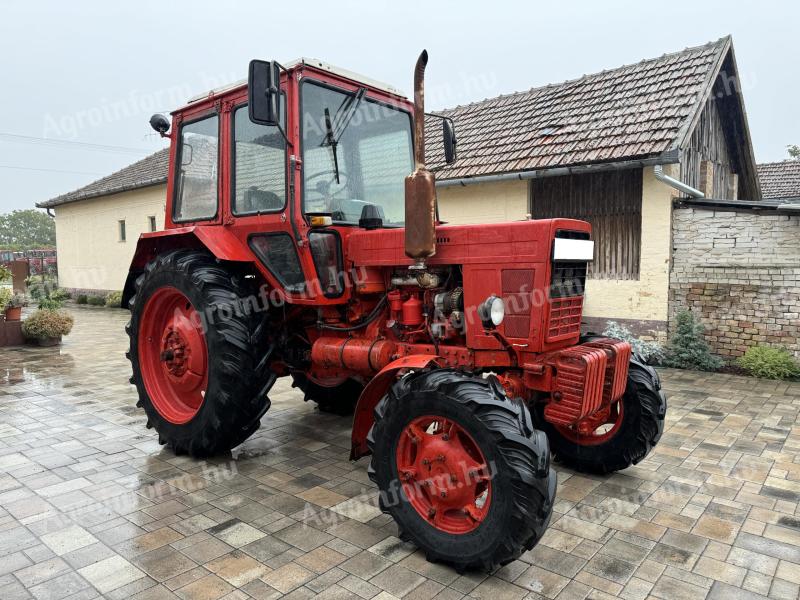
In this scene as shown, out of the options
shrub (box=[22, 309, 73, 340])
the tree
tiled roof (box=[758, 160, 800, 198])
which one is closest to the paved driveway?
shrub (box=[22, 309, 73, 340])

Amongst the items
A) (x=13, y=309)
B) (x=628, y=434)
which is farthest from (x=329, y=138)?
(x=13, y=309)

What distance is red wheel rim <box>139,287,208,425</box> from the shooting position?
3914 millimetres

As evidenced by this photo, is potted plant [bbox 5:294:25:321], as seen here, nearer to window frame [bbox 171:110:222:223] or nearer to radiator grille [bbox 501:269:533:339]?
window frame [bbox 171:110:222:223]

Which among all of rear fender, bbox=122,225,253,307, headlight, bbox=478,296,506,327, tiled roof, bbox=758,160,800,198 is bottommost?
headlight, bbox=478,296,506,327

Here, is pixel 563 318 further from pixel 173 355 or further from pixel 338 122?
pixel 173 355

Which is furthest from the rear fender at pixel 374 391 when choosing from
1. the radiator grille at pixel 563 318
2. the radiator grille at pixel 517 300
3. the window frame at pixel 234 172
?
the window frame at pixel 234 172

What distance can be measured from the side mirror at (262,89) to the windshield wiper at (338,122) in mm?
587

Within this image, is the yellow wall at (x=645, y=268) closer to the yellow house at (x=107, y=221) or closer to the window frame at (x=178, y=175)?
the window frame at (x=178, y=175)

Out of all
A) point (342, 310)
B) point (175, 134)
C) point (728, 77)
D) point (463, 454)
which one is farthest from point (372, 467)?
point (728, 77)

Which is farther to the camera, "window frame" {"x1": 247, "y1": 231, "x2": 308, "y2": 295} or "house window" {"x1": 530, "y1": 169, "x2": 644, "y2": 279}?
"house window" {"x1": 530, "y1": 169, "x2": 644, "y2": 279}

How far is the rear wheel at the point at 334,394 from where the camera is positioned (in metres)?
4.79

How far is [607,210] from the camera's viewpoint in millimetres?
7652

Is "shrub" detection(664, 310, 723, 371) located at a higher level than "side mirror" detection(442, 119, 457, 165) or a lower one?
lower

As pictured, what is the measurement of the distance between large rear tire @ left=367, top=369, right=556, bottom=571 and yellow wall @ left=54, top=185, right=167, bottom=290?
1339cm
